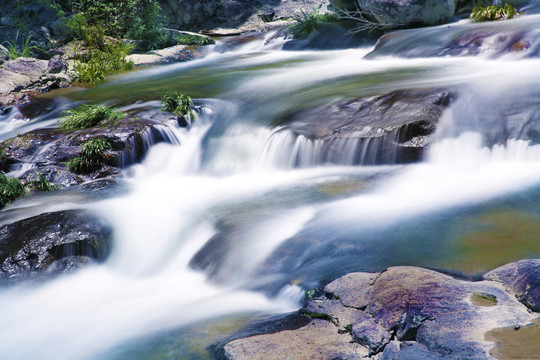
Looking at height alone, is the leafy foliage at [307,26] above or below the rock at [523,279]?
above

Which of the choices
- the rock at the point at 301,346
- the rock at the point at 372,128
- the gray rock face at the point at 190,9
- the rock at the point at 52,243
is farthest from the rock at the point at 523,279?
the gray rock face at the point at 190,9

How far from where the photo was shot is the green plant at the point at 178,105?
28.4 feet

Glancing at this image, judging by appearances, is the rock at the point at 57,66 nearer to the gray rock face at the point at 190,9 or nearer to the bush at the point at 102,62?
the bush at the point at 102,62

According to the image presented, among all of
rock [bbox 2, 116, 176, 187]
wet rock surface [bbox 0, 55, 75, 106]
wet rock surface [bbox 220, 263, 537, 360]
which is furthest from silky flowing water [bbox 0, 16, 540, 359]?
wet rock surface [bbox 0, 55, 75, 106]

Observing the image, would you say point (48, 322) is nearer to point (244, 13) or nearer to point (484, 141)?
point (484, 141)

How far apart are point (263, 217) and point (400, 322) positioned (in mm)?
2810

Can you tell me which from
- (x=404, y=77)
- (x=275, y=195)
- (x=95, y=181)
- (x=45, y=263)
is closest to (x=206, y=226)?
(x=275, y=195)

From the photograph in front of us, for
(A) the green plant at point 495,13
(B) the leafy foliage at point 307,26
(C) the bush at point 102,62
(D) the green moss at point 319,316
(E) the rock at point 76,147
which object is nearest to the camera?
(D) the green moss at point 319,316

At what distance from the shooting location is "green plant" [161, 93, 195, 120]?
28.4 feet

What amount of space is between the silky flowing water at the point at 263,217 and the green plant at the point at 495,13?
2821 millimetres

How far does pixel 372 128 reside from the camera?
685 cm

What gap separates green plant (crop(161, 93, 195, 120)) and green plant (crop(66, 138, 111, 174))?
1612 mm

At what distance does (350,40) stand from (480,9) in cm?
343

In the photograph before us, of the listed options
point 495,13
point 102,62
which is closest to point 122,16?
point 102,62
